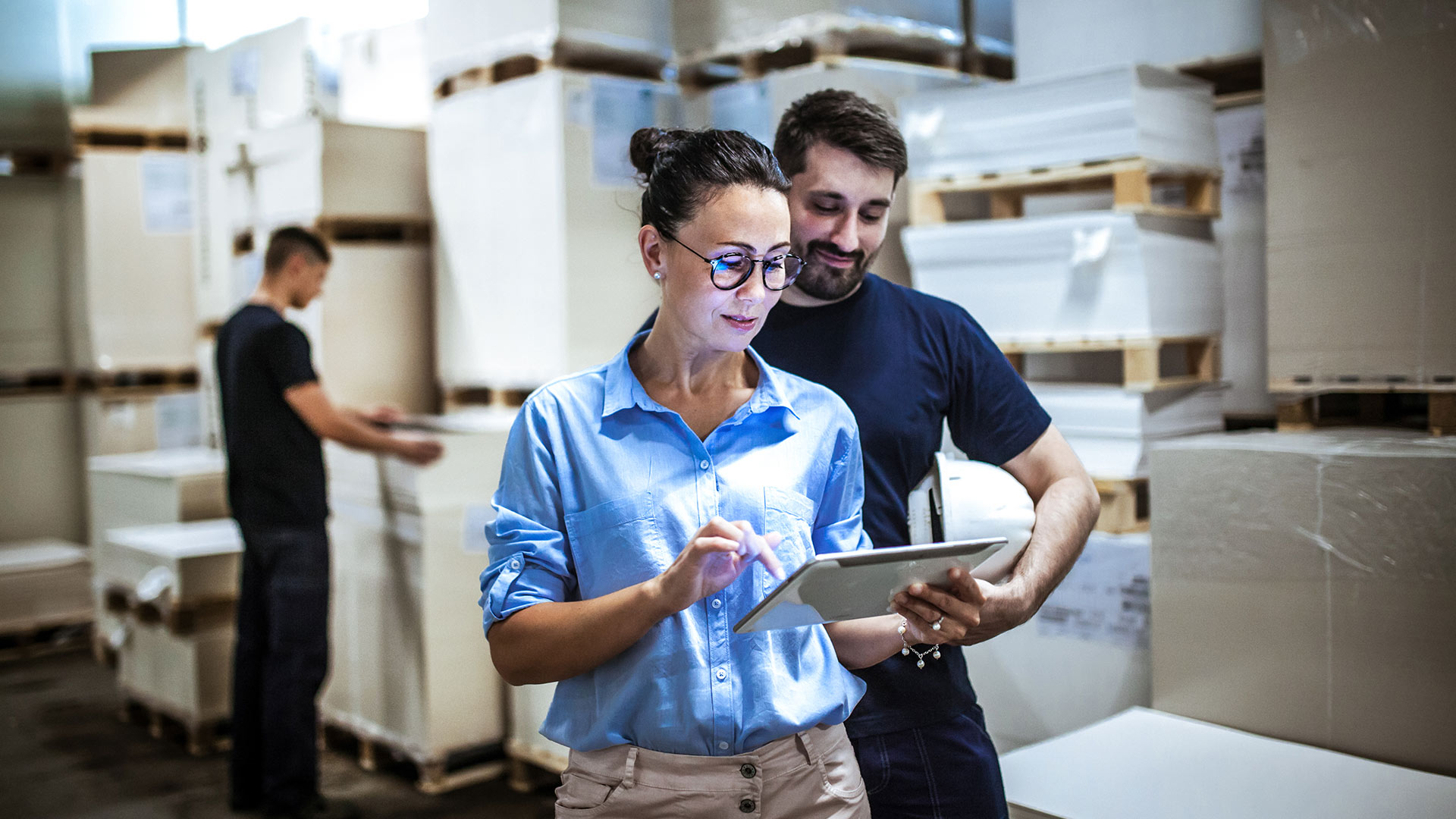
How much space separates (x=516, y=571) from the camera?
1607 millimetres

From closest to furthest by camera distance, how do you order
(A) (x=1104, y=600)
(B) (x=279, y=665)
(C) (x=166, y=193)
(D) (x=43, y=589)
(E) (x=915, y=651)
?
1. (E) (x=915, y=651)
2. (A) (x=1104, y=600)
3. (B) (x=279, y=665)
4. (C) (x=166, y=193)
5. (D) (x=43, y=589)

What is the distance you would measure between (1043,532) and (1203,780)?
1.02 metres

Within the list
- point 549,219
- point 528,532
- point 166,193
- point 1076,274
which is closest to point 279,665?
point 549,219

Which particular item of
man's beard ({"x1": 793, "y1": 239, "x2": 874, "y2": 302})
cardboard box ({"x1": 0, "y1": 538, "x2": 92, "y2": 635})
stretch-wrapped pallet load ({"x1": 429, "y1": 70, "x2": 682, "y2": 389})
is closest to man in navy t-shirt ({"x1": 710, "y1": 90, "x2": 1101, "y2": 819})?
man's beard ({"x1": 793, "y1": 239, "x2": 874, "y2": 302})

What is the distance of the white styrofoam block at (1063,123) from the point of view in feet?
11.5

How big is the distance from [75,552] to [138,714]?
1910mm

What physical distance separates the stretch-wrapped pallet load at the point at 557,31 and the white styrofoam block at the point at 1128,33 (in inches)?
58.2

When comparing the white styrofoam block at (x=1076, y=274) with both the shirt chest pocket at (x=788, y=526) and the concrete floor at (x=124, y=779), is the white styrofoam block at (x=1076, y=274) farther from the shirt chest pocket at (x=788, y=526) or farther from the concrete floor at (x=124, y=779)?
the concrete floor at (x=124, y=779)

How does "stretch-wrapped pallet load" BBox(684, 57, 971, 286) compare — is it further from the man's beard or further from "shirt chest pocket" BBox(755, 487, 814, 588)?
"shirt chest pocket" BBox(755, 487, 814, 588)

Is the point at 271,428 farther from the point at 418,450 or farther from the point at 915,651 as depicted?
the point at 915,651

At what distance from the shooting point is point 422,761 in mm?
4621

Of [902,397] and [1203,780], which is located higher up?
[902,397]

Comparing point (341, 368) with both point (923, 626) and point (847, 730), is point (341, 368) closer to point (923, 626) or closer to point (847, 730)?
point (847, 730)

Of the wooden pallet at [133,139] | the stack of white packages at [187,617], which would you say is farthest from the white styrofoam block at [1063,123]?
the wooden pallet at [133,139]
